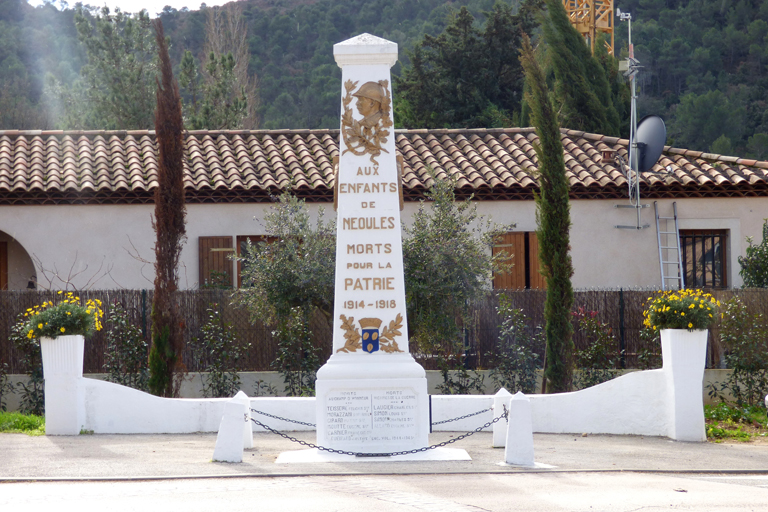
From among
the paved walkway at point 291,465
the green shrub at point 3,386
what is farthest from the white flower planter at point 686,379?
the green shrub at point 3,386

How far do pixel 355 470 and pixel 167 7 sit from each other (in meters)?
49.2

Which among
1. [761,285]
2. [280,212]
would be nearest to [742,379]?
[761,285]

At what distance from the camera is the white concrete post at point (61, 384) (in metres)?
10.6

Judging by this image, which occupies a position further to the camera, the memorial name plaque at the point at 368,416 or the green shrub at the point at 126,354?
the green shrub at the point at 126,354

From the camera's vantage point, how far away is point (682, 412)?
1056 cm

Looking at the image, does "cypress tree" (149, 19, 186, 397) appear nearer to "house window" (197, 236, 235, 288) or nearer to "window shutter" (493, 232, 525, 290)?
"house window" (197, 236, 235, 288)

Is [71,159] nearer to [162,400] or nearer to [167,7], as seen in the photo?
[162,400]

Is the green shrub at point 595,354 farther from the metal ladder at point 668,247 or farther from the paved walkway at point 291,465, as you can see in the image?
the metal ladder at point 668,247

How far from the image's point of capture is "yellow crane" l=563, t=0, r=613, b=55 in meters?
33.8

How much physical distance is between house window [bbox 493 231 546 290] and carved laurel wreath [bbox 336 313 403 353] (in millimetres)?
7084

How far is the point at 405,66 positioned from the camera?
114 feet

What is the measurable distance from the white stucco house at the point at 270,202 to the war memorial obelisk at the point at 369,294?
591 cm

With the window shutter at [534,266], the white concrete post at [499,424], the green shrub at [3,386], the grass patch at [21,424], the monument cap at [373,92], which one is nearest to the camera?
the monument cap at [373,92]

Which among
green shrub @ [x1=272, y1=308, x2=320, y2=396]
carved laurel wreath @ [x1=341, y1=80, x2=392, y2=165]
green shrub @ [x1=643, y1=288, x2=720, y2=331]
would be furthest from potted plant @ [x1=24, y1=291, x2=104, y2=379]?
green shrub @ [x1=643, y1=288, x2=720, y2=331]
